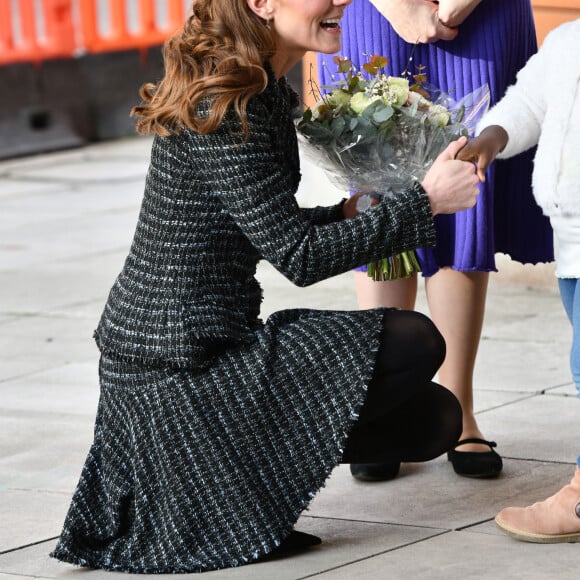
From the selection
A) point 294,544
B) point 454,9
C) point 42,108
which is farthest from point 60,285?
point 42,108

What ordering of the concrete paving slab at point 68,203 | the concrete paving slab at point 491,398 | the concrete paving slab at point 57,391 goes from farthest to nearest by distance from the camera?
the concrete paving slab at point 68,203, the concrete paving slab at point 57,391, the concrete paving slab at point 491,398

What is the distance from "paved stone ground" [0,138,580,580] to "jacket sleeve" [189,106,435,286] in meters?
0.75

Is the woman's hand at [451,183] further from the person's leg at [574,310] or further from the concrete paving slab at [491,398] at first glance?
the concrete paving slab at [491,398]

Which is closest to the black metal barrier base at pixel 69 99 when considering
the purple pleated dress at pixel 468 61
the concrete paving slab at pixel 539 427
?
the concrete paving slab at pixel 539 427

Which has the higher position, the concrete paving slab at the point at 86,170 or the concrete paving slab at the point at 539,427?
the concrete paving slab at the point at 539,427

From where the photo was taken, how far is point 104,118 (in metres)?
14.6

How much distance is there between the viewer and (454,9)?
3992 mm

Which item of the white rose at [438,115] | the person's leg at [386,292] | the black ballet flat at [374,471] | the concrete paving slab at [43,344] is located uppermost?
the white rose at [438,115]

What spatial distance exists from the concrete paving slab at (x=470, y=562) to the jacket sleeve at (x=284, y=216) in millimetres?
709

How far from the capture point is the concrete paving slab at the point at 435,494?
12.1ft

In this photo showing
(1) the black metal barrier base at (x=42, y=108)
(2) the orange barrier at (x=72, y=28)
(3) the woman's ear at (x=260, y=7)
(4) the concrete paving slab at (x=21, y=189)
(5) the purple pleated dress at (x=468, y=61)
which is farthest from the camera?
(2) the orange barrier at (x=72, y=28)

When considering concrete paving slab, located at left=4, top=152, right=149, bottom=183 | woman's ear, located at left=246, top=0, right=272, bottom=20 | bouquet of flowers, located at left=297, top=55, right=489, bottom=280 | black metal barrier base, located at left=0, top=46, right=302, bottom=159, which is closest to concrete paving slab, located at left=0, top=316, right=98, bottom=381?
bouquet of flowers, located at left=297, top=55, right=489, bottom=280

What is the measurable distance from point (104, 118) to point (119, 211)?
500 cm

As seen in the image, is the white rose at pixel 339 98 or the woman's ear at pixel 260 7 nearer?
the woman's ear at pixel 260 7
